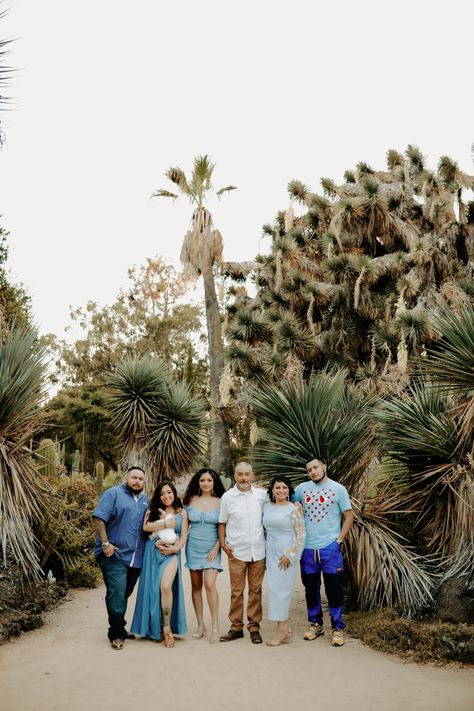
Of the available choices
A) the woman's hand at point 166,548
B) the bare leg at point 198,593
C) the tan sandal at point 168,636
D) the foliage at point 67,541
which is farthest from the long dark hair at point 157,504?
the foliage at point 67,541

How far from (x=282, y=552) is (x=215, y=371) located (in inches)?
696

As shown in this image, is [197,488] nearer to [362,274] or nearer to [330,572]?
[330,572]

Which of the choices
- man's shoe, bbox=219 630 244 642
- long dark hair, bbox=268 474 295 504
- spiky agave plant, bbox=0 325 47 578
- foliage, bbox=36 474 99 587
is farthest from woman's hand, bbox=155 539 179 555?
foliage, bbox=36 474 99 587

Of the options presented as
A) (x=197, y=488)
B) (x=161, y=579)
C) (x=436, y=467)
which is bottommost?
(x=161, y=579)

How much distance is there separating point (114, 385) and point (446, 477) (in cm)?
793

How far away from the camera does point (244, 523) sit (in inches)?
257

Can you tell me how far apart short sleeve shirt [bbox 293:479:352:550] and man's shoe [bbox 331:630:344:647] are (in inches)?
30.1

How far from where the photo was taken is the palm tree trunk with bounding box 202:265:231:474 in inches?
925

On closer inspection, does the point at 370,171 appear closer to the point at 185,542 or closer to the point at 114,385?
the point at 114,385

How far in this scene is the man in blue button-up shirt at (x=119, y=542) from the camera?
20.6 feet

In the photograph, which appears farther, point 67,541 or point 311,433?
point 67,541

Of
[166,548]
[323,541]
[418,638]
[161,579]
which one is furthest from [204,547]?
[418,638]

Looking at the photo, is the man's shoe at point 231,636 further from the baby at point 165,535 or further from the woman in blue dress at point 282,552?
the baby at point 165,535

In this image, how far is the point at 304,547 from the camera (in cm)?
657
